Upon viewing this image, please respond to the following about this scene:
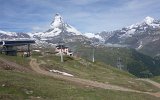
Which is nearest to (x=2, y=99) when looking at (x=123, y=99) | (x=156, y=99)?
(x=123, y=99)

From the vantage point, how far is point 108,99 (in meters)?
66.4

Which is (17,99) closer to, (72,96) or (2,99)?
(2,99)

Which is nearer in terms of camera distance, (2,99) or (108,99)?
(2,99)

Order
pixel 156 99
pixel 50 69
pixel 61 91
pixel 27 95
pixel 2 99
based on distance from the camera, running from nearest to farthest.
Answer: pixel 2 99
pixel 27 95
pixel 61 91
pixel 156 99
pixel 50 69

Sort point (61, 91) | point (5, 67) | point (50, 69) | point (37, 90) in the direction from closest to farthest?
point (37, 90)
point (61, 91)
point (5, 67)
point (50, 69)

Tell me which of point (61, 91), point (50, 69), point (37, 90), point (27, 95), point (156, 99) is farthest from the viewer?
point (50, 69)

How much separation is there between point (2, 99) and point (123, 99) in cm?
2767

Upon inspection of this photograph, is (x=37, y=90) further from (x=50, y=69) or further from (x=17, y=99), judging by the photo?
(x=50, y=69)

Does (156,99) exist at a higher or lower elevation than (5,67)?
lower

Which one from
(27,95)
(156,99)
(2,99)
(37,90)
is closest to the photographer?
(2,99)

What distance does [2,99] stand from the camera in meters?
50.1

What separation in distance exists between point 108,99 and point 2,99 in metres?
22.6

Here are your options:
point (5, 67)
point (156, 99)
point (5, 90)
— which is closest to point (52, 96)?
point (5, 90)

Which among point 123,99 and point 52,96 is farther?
point 123,99
